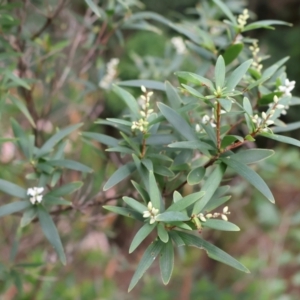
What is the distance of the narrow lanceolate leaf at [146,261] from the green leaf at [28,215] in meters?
0.23

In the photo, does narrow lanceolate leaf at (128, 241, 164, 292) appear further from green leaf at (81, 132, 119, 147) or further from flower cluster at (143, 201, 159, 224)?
green leaf at (81, 132, 119, 147)

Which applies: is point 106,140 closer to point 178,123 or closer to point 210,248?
point 178,123

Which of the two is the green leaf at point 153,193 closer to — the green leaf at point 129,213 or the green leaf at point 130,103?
the green leaf at point 129,213

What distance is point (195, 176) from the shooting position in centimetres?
65

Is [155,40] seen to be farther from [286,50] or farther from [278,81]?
[278,81]

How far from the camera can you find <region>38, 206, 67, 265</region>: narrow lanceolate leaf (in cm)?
69

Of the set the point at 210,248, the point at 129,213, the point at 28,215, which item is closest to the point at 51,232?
the point at 28,215

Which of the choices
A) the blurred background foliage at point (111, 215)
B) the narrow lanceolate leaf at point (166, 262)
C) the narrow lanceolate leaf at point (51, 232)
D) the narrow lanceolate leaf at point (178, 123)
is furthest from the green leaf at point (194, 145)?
the blurred background foliage at point (111, 215)

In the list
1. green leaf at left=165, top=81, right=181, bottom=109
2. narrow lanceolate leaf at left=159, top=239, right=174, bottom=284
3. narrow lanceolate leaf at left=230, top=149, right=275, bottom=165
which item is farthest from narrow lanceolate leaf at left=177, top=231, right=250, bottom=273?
green leaf at left=165, top=81, right=181, bottom=109

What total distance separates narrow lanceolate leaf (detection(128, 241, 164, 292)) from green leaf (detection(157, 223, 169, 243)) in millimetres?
22

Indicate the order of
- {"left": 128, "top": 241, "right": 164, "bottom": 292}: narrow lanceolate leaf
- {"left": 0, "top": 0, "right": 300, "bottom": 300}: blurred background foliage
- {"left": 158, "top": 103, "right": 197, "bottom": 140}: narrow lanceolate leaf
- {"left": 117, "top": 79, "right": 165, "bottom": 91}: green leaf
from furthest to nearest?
{"left": 0, "top": 0, "right": 300, "bottom": 300}: blurred background foliage → {"left": 117, "top": 79, "right": 165, "bottom": 91}: green leaf → {"left": 158, "top": 103, "right": 197, "bottom": 140}: narrow lanceolate leaf → {"left": 128, "top": 241, "right": 164, "bottom": 292}: narrow lanceolate leaf

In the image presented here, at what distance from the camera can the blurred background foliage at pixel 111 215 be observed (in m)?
1.24

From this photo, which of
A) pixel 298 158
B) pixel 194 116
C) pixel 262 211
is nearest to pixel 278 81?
pixel 194 116

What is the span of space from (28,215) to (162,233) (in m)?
0.25
